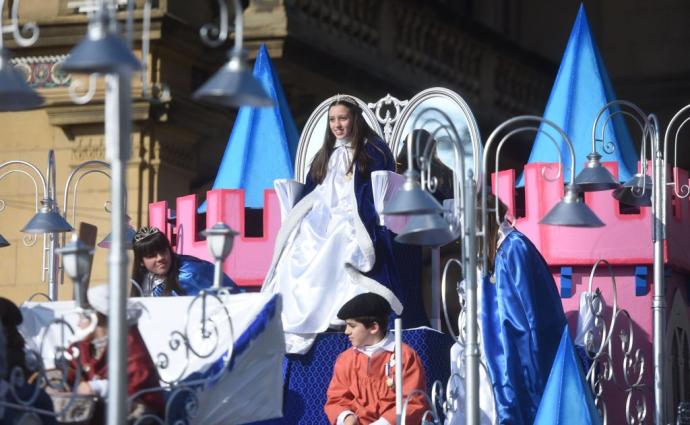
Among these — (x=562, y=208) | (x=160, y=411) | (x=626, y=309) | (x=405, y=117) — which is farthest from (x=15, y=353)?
(x=626, y=309)

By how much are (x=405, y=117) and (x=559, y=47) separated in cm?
955

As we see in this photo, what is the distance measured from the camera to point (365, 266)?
37.8 feet

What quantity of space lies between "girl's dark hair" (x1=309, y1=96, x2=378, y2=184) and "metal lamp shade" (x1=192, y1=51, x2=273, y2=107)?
3.57 m

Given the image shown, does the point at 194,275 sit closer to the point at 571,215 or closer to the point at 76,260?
the point at 571,215

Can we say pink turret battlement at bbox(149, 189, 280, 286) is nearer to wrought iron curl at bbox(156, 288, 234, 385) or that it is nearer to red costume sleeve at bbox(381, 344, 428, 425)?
red costume sleeve at bbox(381, 344, 428, 425)

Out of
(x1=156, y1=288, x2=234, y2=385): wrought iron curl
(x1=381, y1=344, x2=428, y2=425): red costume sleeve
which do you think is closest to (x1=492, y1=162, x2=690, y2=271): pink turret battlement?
(x1=381, y1=344, x2=428, y2=425): red costume sleeve

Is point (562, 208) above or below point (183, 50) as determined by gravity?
below

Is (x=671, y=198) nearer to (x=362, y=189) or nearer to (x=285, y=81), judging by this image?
(x=362, y=189)

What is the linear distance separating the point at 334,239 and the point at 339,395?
141cm

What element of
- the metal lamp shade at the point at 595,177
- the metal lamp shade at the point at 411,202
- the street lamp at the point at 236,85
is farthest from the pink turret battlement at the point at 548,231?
the street lamp at the point at 236,85

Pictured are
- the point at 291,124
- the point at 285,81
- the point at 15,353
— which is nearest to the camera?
the point at 15,353

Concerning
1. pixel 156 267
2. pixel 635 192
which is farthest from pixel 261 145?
pixel 635 192

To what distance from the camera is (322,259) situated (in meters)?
11.7

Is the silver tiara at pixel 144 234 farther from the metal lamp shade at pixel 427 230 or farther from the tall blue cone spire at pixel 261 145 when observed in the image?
the tall blue cone spire at pixel 261 145
